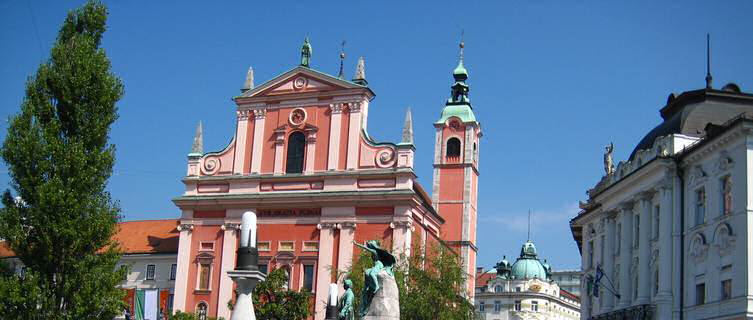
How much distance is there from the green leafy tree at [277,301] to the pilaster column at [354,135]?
→ 35.8 ft

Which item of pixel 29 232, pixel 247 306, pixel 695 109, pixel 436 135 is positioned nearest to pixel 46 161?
pixel 29 232

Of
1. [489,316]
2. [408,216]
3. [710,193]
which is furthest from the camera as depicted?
[489,316]

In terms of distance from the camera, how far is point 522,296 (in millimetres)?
113938

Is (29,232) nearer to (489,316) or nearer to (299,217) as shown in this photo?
(299,217)

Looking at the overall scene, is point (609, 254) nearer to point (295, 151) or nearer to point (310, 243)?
point (310, 243)

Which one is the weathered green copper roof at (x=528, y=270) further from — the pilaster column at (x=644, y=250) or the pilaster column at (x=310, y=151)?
the pilaster column at (x=644, y=250)

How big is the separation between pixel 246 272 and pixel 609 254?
34628mm

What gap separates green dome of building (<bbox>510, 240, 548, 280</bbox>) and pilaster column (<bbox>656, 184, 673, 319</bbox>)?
262ft

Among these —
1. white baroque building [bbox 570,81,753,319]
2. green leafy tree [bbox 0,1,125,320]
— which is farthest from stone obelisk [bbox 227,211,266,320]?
white baroque building [bbox 570,81,753,319]

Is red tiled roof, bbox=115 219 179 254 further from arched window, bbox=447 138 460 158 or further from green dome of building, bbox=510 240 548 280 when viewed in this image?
green dome of building, bbox=510 240 548 280

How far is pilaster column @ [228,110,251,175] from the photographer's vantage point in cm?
5438

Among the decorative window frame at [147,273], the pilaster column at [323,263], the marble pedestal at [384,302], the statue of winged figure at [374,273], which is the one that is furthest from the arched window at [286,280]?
the marble pedestal at [384,302]

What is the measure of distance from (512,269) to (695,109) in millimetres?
81836

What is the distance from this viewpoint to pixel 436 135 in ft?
231
